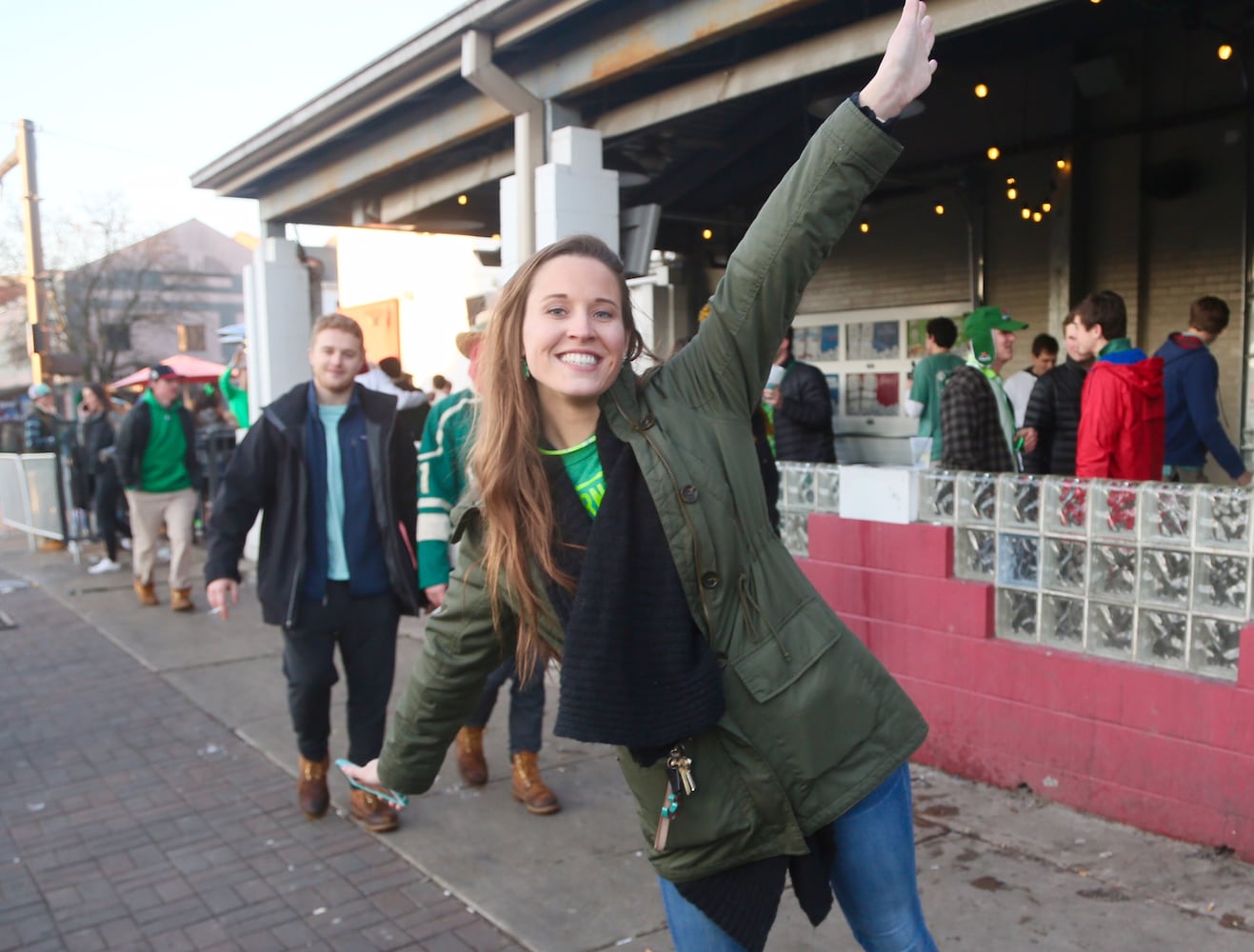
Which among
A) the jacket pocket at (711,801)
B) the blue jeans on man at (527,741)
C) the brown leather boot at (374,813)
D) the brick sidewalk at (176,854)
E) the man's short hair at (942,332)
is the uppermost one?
the man's short hair at (942,332)

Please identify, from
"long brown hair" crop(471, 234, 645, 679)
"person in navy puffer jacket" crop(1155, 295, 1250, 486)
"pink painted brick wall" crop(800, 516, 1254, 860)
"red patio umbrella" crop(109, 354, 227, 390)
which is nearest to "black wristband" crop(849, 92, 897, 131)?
"long brown hair" crop(471, 234, 645, 679)

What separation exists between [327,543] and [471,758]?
1.16 m

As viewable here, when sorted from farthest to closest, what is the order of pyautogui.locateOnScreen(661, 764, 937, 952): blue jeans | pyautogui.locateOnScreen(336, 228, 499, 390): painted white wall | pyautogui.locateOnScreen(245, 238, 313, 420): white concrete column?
pyautogui.locateOnScreen(336, 228, 499, 390): painted white wall, pyautogui.locateOnScreen(245, 238, 313, 420): white concrete column, pyautogui.locateOnScreen(661, 764, 937, 952): blue jeans

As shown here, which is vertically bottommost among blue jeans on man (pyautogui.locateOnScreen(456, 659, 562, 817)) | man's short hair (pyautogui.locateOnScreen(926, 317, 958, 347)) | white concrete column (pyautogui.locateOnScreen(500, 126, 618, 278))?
blue jeans on man (pyautogui.locateOnScreen(456, 659, 562, 817))

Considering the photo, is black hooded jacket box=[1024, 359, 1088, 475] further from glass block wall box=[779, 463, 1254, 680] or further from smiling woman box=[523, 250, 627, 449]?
smiling woman box=[523, 250, 627, 449]

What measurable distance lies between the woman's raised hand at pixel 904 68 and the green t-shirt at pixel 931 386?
5.43 meters

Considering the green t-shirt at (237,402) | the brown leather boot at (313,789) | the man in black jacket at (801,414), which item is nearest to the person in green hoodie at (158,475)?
the green t-shirt at (237,402)

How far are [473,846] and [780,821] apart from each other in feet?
8.29

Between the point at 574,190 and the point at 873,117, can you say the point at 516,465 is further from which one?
the point at 574,190

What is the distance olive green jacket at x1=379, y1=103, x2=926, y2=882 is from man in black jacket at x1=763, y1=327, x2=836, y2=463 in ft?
17.6

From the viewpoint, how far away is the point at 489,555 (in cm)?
206

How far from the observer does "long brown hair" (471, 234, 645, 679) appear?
2.02 meters

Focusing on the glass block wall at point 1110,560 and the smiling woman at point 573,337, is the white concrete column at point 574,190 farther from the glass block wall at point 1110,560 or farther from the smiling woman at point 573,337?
the smiling woman at point 573,337

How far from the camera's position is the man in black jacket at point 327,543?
4324 millimetres
